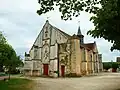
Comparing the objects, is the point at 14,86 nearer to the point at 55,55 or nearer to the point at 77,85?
the point at 77,85

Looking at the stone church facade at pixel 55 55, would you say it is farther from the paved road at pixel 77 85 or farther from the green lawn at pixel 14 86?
the green lawn at pixel 14 86

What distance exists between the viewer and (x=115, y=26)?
54.5ft

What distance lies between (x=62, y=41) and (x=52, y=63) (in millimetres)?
5255

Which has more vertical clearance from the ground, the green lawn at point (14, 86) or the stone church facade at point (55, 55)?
the stone church facade at point (55, 55)

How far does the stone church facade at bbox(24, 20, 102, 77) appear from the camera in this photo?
163 ft

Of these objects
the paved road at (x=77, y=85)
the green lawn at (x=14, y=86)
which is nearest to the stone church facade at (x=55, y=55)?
the paved road at (x=77, y=85)

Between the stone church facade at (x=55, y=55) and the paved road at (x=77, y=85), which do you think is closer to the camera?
the paved road at (x=77, y=85)

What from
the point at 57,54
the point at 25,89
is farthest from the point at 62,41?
the point at 25,89

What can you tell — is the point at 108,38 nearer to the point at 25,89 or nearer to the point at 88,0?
the point at 88,0

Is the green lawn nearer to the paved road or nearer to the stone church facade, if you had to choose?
the paved road

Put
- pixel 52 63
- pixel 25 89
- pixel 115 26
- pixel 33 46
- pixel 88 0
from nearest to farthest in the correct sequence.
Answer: pixel 88 0, pixel 115 26, pixel 25 89, pixel 52 63, pixel 33 46

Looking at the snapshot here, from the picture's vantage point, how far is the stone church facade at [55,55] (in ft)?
163

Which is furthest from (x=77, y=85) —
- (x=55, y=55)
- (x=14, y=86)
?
(x=55, y=55)

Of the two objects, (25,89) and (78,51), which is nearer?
(25,89)
